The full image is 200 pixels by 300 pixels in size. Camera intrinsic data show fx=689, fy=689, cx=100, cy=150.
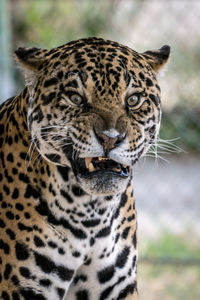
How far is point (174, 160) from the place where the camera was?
435 inches

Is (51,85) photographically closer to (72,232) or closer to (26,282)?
(72,232)

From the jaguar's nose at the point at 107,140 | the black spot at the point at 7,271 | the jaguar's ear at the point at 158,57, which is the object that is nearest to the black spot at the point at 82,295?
the black spot at the point at 7,271

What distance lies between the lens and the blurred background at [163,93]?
7988 mm

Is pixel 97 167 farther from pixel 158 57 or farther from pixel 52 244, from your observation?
pixel 158 57

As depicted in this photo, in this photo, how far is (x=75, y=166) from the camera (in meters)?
3.50

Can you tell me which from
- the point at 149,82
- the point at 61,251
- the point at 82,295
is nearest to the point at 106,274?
the point at 82,295

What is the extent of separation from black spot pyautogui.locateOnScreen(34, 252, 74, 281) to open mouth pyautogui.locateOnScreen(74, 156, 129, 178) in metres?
0.59

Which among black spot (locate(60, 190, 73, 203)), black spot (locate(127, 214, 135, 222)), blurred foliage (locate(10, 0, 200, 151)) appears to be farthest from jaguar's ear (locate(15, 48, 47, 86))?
blurred foliage (locate(10, 0, 200, 151))

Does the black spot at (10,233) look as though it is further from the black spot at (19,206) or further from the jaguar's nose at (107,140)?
the jaguar's nose at (107,140)

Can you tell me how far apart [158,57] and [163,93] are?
4835 millimetres

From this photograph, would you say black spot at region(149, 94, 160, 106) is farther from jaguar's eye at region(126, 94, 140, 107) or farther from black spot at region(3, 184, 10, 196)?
black spot at region(3, 184, 10, 196)

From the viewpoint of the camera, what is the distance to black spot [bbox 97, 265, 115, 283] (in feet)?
12.8

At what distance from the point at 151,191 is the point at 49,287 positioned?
20.7ft

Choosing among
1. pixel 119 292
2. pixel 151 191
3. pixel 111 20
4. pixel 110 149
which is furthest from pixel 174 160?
pixel 110 149
